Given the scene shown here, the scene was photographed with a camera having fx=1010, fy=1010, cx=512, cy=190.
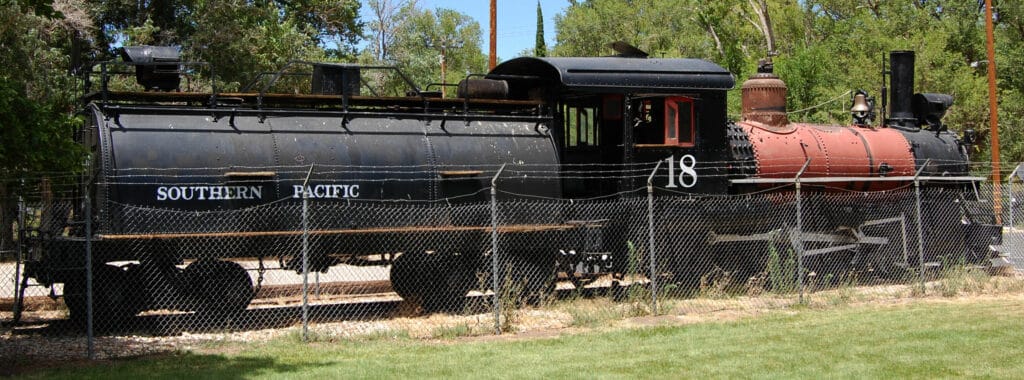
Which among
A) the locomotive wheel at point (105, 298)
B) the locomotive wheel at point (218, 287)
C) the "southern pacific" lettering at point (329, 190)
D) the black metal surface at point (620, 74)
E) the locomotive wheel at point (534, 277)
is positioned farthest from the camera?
the black metal surface at point (620, 74)

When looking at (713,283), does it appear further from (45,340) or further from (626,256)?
(45,340)

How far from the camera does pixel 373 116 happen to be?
13547 mm

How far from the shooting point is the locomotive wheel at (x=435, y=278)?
13734 mm

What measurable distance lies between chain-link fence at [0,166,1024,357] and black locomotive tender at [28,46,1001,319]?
0.13 feet

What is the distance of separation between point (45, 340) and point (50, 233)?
4.25 feet

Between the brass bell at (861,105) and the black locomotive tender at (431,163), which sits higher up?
the brass bell at (861,105)

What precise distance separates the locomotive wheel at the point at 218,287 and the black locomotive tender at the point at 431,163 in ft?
0.06

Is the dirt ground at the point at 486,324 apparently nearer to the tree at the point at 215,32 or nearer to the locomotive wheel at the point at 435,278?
the locomotive wheel at the point at 435,278

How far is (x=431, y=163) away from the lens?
→ 13508 millimetres

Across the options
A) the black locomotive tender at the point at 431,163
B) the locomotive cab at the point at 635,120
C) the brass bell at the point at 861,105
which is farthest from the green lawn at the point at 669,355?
the brass bell at the point at 861,105

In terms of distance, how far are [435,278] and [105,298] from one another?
4195mm

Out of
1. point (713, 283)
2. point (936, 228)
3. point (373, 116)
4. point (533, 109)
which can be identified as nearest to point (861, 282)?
point (936, 228)

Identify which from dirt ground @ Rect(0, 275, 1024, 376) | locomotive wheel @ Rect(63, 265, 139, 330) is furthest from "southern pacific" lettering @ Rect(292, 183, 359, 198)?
locomotive wheel @ Rect(63, 265, 139, 330)

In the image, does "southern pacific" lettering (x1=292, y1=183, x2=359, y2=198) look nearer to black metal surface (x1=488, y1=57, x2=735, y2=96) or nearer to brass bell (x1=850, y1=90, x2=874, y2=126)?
black metal surface (x1=488, y1=57, x2=735, y2=96)
